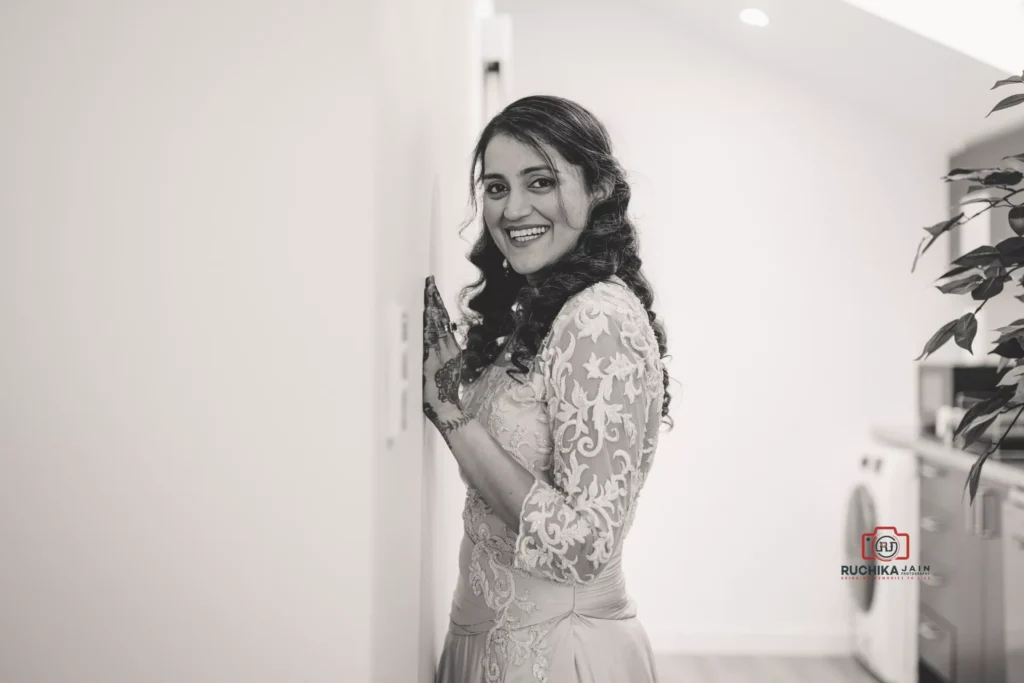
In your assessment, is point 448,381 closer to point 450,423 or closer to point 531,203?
point 450,423

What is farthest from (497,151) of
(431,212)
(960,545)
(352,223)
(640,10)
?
(640,10)

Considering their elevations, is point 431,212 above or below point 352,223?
above

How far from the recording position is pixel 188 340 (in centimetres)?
74

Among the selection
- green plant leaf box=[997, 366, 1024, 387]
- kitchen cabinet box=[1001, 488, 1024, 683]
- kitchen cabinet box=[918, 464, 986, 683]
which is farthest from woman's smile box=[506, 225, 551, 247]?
kitchen cabinet box=[918, 464, 986, 683]

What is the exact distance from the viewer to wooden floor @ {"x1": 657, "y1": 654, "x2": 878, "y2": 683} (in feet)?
11.3

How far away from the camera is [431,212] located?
4.30ft

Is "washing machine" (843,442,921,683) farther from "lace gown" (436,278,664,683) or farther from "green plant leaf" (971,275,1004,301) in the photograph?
"green plant leaf" (971,275,1004,301)

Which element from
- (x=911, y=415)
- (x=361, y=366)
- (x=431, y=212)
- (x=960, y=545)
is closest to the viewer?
(x=361, y=366)

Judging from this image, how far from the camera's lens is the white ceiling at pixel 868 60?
3.03m

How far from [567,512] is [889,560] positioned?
2710 millimetres

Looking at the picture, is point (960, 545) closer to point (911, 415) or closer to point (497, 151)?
point (911, 415)

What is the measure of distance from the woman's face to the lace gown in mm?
132

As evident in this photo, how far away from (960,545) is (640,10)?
2.53m

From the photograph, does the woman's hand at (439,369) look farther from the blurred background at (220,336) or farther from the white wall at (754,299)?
the white wall at (754,299)
